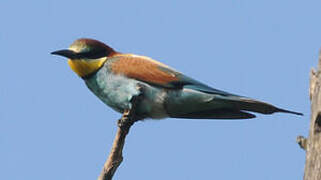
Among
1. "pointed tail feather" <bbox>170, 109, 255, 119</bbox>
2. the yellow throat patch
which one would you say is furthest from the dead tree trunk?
the yellow throat patch

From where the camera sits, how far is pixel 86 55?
508 centimetres

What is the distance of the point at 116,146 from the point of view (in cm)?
375

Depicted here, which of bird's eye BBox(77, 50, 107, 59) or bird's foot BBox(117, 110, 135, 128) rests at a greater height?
bird's eye BBox(77, 50, 107, 59)

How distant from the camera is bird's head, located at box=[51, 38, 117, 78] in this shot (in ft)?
16.5

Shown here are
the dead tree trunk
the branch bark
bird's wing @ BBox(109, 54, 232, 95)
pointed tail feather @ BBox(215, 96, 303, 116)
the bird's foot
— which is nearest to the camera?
the dead tree trunk

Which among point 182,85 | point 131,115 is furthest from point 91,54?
point 131,115

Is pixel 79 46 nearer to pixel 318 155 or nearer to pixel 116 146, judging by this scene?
pixel 116 146

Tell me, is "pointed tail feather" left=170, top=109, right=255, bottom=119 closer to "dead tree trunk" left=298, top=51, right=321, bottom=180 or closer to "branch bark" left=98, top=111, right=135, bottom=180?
"branch bark" left=98, top=111, right=135, bottom=180

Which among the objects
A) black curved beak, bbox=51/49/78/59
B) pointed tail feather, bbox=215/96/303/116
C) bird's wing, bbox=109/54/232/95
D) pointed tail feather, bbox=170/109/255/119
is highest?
black curved beak, bbox=51/49/78/59

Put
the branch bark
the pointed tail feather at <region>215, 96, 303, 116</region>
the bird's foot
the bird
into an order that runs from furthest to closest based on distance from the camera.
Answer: the bird
the pointed tail feather at <region>215, 96, 303, 116</region>
the bird's foot
the branch bark

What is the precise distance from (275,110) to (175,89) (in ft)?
2.64

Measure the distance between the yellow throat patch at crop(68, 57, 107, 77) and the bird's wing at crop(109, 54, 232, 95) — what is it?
0.33 ft

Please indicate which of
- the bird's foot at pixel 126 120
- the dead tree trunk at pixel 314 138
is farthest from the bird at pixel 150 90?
the dead tree trunk at pixel 314 138

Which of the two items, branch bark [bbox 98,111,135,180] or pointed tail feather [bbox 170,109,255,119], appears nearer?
branch bark [bbox 98,111,135,180]
